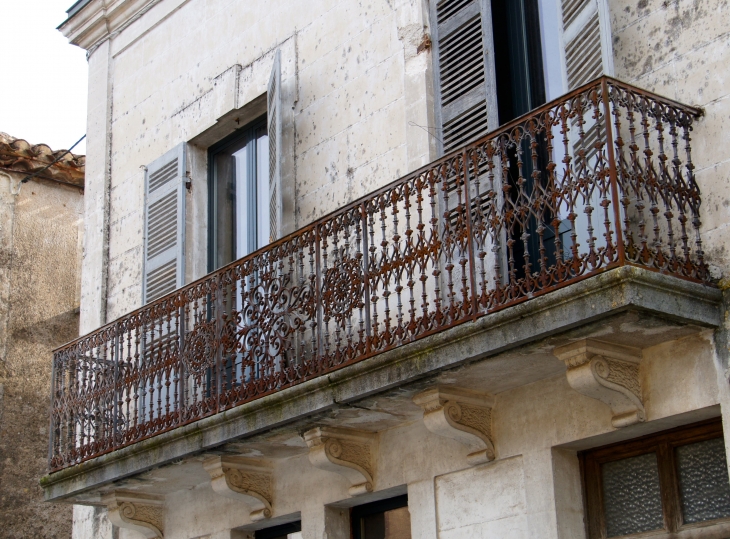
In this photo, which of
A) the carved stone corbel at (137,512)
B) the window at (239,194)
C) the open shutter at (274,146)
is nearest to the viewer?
the open shutter at (274,146)

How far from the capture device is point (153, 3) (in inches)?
484

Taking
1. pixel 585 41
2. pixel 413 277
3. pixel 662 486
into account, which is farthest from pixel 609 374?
pixel 585 41

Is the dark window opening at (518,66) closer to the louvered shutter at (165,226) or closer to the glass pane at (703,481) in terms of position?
the glass pane at (703,481)

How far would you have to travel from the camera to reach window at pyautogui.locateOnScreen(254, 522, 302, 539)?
948cm

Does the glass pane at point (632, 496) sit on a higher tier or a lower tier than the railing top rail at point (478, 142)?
lower

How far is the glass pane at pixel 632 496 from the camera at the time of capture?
23.3 feet

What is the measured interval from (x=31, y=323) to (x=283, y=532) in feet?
20.8

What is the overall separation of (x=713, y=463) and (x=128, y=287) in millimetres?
6407

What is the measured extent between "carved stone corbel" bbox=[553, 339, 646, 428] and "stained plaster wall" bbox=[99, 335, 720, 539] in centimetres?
8

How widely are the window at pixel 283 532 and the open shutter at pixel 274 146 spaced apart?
2.17 meters

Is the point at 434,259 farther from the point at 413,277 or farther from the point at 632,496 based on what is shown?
the point at 632,496

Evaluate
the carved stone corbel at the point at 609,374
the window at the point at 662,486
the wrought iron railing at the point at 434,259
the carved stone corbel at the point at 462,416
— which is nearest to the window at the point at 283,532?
the wrought iron railing at the point at 434,259

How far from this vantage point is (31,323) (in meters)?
14.9

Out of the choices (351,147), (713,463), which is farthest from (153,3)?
(713,463)
